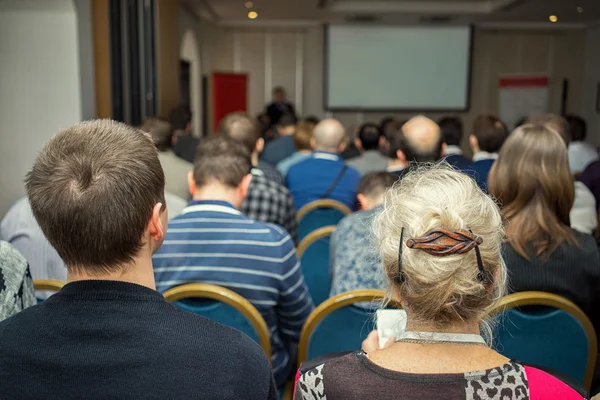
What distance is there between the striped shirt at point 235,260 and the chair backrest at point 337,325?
0.26 m

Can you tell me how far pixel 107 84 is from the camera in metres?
4.93

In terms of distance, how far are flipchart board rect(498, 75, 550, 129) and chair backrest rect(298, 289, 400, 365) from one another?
11.5m

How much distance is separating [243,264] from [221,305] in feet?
0.87

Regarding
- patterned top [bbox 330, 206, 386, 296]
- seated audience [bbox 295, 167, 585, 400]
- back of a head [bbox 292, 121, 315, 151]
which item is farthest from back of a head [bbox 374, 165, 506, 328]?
back of a head [bbox 292, 121, 315, 151]

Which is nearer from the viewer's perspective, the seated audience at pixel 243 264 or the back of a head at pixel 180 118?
the seated audience at pixel 243 264

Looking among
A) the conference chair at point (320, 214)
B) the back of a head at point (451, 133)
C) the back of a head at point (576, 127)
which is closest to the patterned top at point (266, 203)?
the conference chair at point (320, 214)

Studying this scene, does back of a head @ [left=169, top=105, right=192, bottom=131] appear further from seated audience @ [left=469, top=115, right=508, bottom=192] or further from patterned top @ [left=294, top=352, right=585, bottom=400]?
patterned top @ [left=294, top=352, right=585, bottom=400]

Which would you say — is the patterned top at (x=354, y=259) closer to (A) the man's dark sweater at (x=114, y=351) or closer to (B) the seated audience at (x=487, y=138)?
(A) the man's dark sweater at (x=114, y=351)

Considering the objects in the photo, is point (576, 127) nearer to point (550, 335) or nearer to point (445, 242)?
point (550, 335)

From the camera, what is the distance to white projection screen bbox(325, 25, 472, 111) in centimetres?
1152

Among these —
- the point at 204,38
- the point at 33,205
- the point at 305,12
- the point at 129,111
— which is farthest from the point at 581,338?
the point at 204,38

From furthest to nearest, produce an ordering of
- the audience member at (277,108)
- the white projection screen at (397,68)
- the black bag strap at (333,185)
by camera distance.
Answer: the white projection screen at (397,68) < the audience member at (277,108) < the black bag strap at (333,185)

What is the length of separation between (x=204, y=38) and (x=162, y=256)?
33.2 ft

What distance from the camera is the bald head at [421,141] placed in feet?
9.92
